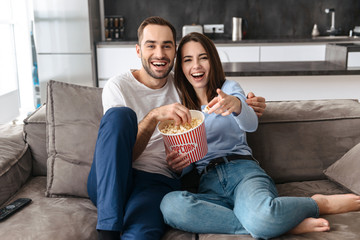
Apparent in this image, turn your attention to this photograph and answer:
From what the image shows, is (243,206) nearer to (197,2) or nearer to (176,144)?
(176,144)

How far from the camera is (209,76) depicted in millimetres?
1876

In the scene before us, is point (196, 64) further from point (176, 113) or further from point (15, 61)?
point (15, 61)

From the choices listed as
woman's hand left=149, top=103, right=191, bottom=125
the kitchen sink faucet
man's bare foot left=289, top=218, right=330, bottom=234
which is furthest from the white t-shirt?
the kitchen sink faucet

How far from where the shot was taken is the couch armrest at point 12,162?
1.69 m

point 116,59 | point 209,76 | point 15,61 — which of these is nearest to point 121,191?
point 209,76

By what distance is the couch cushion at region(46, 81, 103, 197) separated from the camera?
68.0 inches

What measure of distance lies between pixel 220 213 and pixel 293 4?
415cm

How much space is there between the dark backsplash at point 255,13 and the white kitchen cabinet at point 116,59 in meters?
0.69

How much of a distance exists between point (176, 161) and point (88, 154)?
414mm

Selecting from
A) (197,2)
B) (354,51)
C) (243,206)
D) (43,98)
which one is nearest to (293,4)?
(197,2)

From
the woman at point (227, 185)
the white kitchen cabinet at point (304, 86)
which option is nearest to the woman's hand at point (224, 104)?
the woman at point (227, 185)

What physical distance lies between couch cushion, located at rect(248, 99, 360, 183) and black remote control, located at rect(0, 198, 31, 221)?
3.41 ft

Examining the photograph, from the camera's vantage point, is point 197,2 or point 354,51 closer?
point 354,51

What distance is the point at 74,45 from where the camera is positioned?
4.43 meters
